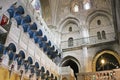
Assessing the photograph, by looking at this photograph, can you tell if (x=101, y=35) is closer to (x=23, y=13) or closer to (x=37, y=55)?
(x=37, y=55)

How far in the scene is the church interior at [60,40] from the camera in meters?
10.4

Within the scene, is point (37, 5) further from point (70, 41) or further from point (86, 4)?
point (86, 4)

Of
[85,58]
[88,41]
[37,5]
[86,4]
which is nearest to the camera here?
[85,58]

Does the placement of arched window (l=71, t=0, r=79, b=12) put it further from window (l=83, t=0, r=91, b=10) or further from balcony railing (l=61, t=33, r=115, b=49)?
balcony railing (l=61, t=33, r=115, b=49)

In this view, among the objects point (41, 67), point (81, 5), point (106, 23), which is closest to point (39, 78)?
point (41, 67)

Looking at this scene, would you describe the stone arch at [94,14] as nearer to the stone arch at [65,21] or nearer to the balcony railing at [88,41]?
the stone arch at [65,21]

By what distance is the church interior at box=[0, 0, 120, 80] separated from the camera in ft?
34.2

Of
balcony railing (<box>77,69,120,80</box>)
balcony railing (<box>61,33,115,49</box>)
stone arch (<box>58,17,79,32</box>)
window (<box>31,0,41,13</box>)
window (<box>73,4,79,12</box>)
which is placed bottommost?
balcony railing (<box>77,69,120,80</box>)

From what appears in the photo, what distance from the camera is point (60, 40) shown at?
68.3 ft

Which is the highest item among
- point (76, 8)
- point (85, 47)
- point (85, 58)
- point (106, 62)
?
point (76, 8)

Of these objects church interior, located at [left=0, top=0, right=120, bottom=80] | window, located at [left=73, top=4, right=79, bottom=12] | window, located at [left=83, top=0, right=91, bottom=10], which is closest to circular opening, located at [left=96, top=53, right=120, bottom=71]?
church interior, located at [left=0, top=0, right=120, bottom=80]

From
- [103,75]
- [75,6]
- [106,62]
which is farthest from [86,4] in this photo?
[103,75]

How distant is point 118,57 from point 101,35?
316cm

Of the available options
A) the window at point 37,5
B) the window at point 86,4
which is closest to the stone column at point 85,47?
the window at point 86,4
